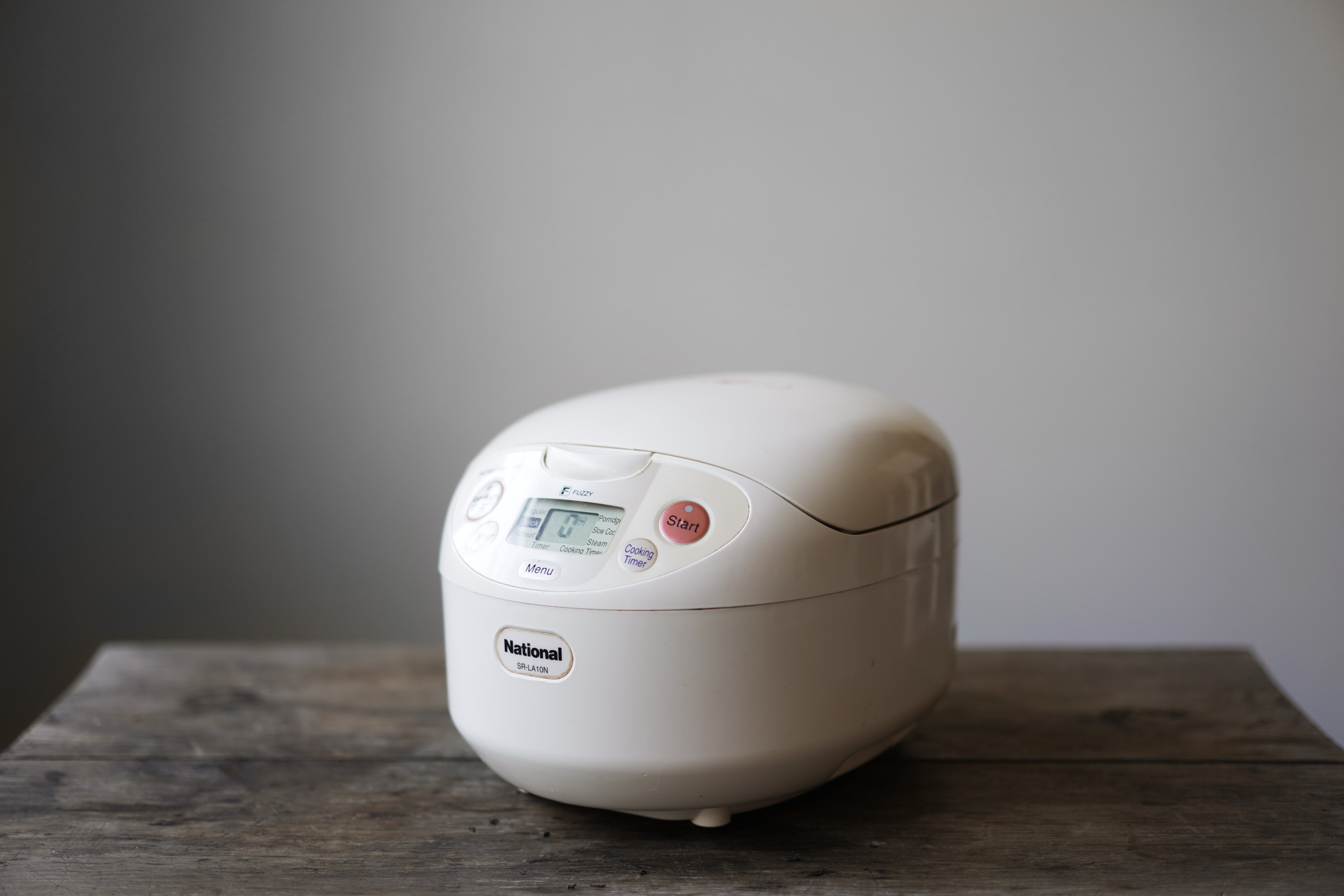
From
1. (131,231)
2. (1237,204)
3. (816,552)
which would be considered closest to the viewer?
(816,552)

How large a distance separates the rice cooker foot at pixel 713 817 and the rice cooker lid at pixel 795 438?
167 mm

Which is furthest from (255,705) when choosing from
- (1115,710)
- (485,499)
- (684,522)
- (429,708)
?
(1115,710)

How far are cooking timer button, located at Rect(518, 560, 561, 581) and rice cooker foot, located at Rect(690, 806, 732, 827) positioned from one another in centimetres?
15

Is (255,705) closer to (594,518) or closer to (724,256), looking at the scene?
(594,518)

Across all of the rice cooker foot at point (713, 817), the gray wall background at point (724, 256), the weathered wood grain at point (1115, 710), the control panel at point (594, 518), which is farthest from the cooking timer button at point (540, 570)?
the gray wall background at point (724, 256)

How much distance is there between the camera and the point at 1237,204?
109cm

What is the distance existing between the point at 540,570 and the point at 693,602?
81 mm

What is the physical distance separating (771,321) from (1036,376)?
314 mm

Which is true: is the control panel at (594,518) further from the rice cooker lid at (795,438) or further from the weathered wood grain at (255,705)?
the weathered wood grain at (255,705)

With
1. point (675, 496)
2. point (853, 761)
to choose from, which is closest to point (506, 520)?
point (675, 496)

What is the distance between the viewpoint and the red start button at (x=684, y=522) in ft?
1.61

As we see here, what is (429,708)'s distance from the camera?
0.75m

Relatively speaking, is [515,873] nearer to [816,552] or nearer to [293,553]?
[816,552]

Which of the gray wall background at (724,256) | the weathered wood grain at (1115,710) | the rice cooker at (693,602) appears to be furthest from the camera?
the gray wall background at (724,256)
